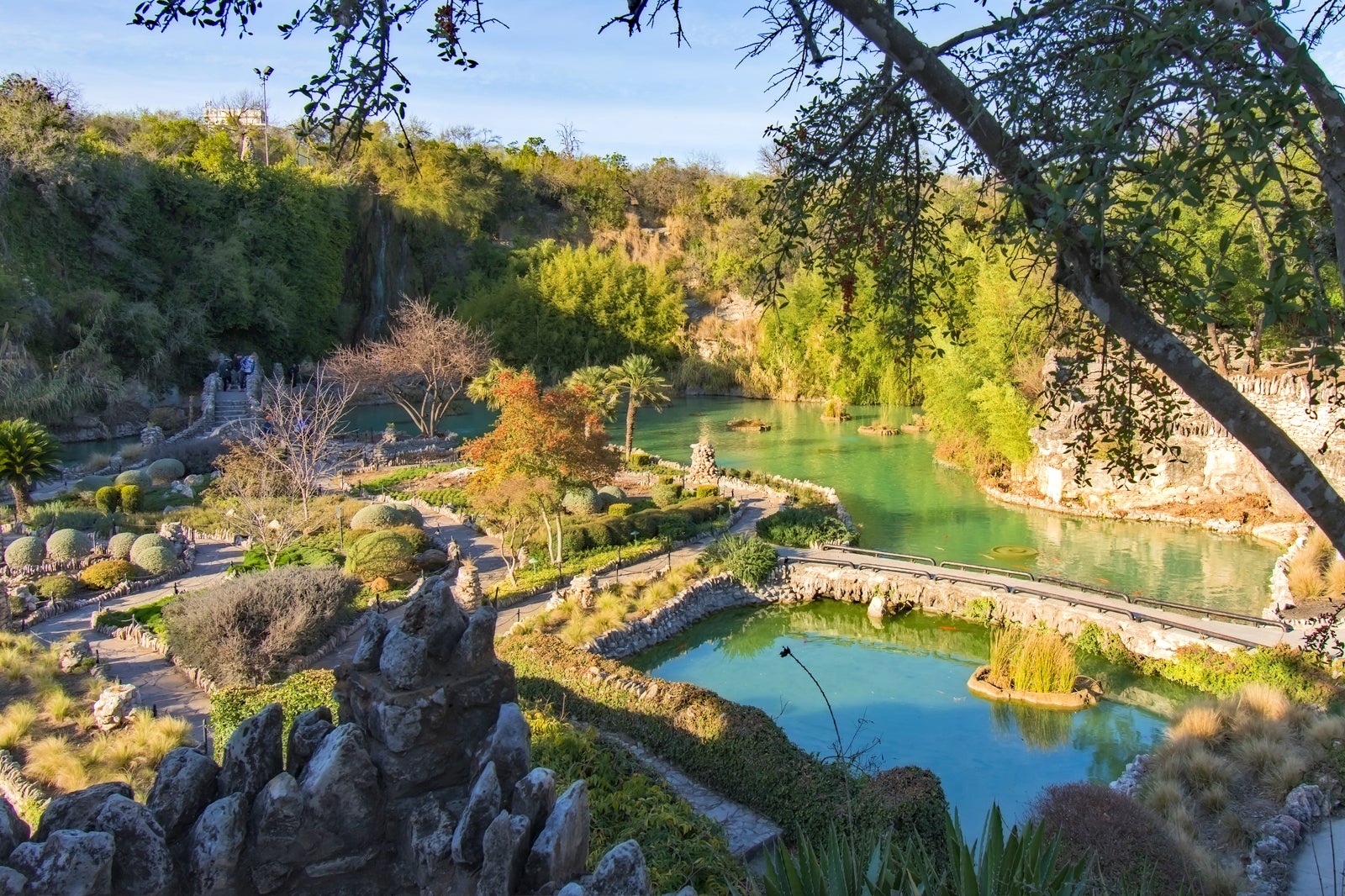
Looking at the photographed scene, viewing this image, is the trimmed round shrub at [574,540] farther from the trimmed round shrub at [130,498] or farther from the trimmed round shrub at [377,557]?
the trimmed round shrub at [130,498]

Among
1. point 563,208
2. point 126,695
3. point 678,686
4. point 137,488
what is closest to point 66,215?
point 137,488

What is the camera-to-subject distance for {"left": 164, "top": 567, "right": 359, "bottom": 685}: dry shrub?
1362 cm

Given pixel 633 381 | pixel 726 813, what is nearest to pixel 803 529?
pixel 633 381

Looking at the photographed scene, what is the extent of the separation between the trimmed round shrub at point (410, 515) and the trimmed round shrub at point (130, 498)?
22.9ft

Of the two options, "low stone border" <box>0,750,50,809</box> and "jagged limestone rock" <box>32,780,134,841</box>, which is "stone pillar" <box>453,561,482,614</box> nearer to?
"low stone border" <box>0,750,50,809</box>

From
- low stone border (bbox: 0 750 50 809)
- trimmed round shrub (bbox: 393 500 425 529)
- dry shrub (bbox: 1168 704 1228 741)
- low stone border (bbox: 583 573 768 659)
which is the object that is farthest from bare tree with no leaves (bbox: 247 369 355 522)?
dry shrub (bbox: 1168 704 1228 741)

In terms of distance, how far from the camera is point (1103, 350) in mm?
5406

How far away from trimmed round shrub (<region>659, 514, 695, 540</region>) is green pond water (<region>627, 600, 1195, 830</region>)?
3289 millimetres

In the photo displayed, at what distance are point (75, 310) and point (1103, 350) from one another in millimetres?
42160

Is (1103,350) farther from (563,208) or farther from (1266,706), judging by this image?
(563,208)

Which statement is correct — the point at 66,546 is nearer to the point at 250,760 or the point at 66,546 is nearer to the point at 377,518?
the point at 377,518

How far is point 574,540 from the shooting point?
2098 cm

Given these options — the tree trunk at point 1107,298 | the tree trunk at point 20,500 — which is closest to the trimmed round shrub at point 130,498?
the tree trunk at point 20,500

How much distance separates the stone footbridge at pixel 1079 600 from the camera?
14852 mm
